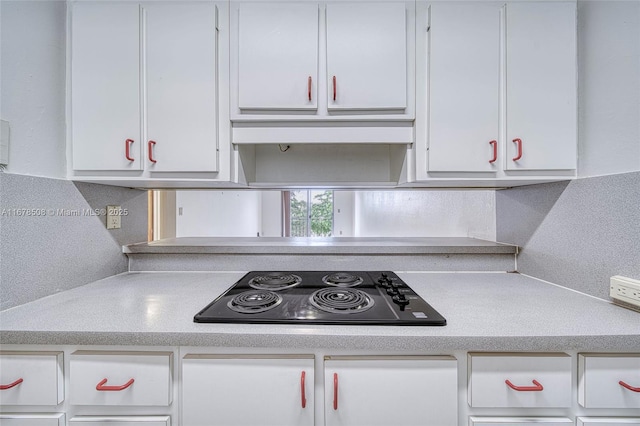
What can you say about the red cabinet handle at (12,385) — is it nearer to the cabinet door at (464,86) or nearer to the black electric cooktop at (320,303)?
the black electric cooktop at (320,303)

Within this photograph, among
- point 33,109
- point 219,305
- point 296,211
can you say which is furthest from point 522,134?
point 296,211

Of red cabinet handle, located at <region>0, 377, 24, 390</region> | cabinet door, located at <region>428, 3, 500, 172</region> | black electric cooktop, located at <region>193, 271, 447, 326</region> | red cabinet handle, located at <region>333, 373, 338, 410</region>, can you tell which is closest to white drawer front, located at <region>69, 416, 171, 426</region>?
red cabinet handle, located at <region>0, 377, 24, 390</region>

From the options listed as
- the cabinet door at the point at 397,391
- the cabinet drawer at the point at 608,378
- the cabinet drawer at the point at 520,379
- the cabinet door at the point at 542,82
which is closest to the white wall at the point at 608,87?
the cabinet door at the point at 542,82

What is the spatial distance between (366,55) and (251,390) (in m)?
1.21

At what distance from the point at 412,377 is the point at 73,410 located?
3.13 ft

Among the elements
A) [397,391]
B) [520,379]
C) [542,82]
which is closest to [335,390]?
[397,391]

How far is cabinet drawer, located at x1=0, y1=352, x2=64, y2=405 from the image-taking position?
2.42ft

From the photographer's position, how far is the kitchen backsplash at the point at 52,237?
35.3 inches

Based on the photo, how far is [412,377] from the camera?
73 centimetres

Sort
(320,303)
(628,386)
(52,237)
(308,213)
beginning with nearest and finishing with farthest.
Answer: (628,386), (320,303), (52,237), (308,213)

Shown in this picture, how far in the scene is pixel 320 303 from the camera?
892 mm

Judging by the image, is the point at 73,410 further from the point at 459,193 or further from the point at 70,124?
the point at 459,193

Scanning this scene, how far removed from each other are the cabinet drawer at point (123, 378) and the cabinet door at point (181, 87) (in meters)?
0.66

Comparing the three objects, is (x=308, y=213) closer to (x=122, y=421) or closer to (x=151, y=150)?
(x=151, y=150)
